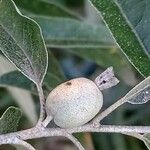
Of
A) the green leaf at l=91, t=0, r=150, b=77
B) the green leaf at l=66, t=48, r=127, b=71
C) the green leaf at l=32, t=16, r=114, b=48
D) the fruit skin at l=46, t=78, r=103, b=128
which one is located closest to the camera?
the fruit skin at l=46, t=78, r=103, b=128

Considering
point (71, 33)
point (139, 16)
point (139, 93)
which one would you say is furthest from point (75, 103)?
point (71, 33)

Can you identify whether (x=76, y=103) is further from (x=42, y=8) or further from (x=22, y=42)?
(x=42, y=8)

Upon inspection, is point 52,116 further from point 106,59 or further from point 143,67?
point 106,59

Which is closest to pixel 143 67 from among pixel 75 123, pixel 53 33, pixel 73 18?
pixel 75 123

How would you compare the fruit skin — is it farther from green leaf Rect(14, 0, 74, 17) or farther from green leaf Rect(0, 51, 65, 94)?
green leaf Rect(14, 0, 74, 17)

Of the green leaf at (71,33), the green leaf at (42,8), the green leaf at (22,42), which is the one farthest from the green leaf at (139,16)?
the green leaf at (42,8)

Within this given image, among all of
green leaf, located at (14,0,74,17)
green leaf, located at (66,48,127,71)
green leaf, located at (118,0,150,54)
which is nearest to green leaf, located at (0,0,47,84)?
green leaf, located at (118,0,150,54)
